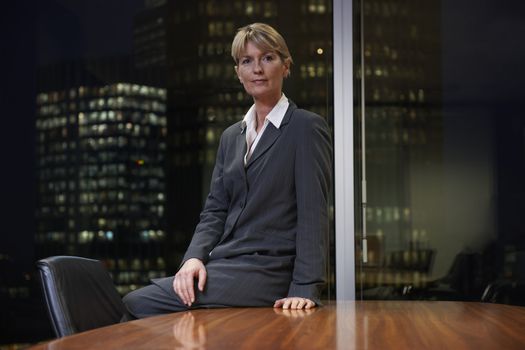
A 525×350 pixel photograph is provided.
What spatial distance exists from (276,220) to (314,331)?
78 cm

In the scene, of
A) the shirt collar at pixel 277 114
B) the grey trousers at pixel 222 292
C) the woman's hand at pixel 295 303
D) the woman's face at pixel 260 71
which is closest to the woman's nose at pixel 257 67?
the woman's face at pixel 260 71

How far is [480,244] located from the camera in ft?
14.8

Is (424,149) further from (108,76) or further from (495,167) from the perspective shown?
(108,76)

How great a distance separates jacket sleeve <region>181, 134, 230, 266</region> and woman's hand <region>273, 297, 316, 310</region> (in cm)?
28

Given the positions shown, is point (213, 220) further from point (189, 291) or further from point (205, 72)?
point (205, 72)

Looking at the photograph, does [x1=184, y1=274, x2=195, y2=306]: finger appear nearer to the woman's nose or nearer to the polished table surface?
the polished table surface

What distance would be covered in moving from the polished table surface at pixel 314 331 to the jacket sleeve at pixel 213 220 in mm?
315

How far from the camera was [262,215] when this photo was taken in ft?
7.34

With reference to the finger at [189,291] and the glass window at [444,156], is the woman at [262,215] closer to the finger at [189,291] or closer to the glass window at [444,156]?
the finger at [189,291]

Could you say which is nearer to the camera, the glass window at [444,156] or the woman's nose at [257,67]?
the woman's nose at [257,67]

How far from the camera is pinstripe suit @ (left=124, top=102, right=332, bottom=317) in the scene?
2.10 metres

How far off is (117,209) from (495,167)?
2231mm

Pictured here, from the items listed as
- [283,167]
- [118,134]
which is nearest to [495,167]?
[118,134]

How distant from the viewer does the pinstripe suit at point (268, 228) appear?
2.10 m
